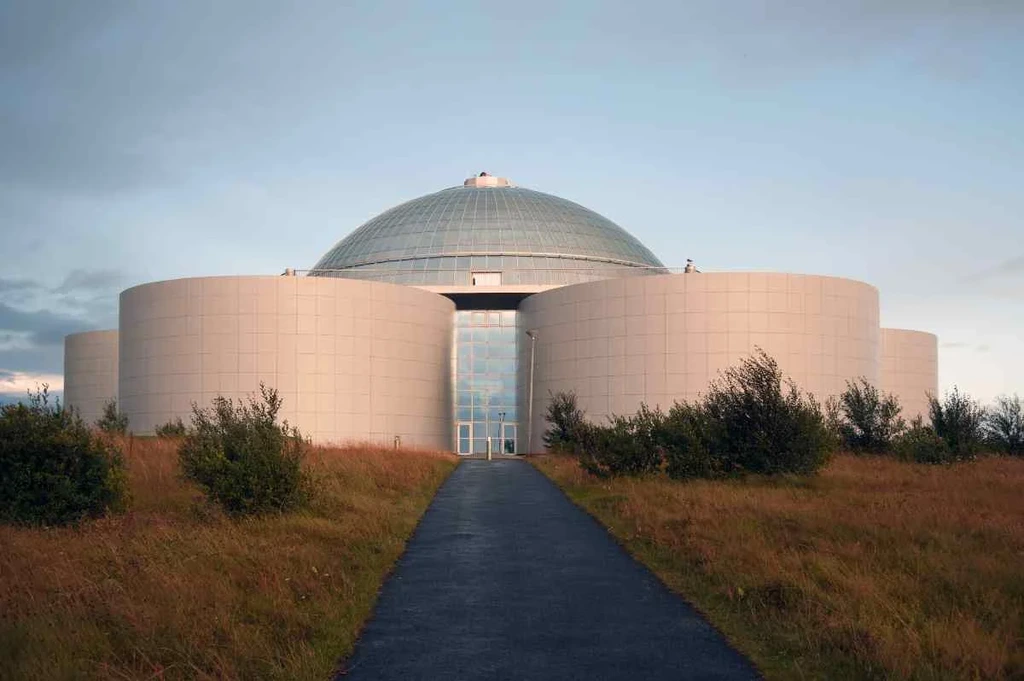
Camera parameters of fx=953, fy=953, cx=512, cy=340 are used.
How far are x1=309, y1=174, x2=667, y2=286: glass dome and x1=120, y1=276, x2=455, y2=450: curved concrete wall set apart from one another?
34.0ft

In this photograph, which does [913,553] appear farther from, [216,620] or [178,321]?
[178,321]

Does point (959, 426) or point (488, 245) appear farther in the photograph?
point (488, 245)

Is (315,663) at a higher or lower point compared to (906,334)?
lower

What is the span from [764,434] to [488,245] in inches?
2194

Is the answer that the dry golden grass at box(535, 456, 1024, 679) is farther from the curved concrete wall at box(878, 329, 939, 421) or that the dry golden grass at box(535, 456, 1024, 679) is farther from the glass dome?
the curved concrete wall at box(878, 329, 939, 421)

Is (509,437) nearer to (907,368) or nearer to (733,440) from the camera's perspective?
(907,368)

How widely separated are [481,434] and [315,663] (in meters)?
71.9

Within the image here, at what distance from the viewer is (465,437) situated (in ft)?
265

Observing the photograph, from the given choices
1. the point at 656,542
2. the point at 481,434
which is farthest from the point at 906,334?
the point at 656,542

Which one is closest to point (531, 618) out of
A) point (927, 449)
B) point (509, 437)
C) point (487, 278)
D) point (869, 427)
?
point (927, 449)

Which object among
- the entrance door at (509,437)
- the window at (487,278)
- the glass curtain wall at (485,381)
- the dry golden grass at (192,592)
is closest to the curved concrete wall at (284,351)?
the glass curtain wall at (485,381)

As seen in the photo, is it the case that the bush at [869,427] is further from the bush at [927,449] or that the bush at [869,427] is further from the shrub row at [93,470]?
the shrub row at [93,470]

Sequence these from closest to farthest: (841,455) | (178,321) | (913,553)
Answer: (913,553) < (841,455) < (178,321)

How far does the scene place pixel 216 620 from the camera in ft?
32.9
